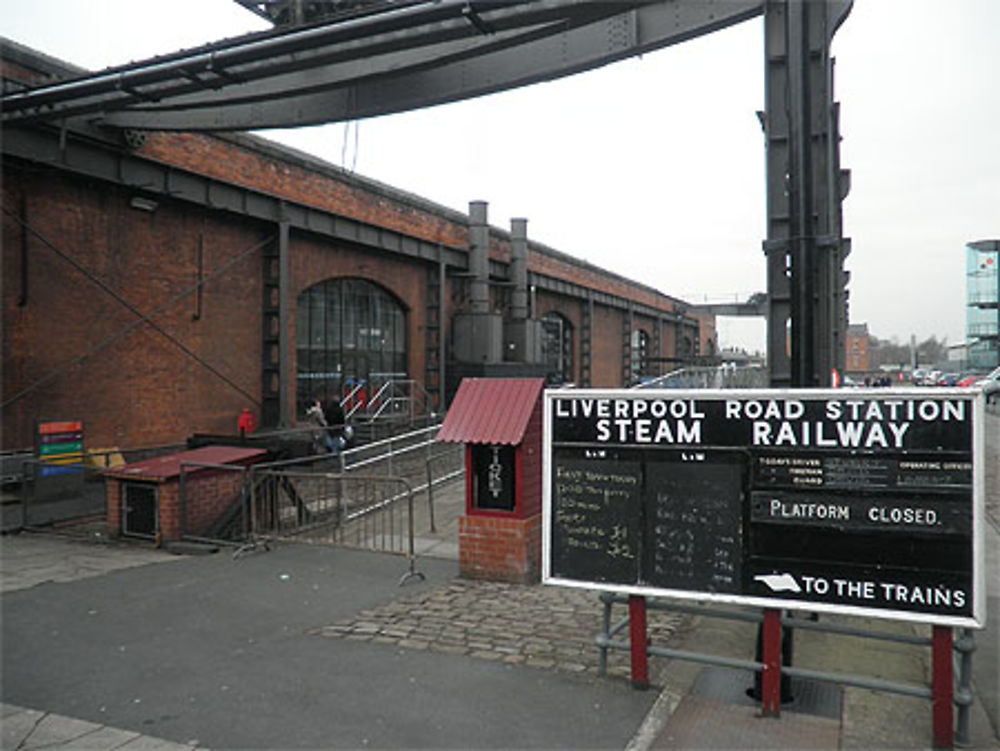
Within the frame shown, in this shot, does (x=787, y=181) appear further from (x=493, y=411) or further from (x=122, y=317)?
(x=122, y=317)

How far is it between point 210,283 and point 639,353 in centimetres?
3944

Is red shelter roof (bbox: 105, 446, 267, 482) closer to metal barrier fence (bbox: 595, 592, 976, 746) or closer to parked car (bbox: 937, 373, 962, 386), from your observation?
metal barrier fence (bbox: 595, 592, 976, 746)

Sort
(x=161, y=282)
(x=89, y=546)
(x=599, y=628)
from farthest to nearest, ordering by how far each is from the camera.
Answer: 1. (x=161, y=282)
2. (x=89, y=546)
3. (x=599, y=628)

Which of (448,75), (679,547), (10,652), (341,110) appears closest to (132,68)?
(341,110)

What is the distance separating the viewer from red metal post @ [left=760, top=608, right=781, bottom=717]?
4.50 m

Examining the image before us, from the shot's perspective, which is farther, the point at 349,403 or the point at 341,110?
the point at 349,403

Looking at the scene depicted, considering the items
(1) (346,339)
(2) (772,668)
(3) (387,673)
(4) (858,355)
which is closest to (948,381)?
(1) (346,339)

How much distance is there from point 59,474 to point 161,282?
5.19m

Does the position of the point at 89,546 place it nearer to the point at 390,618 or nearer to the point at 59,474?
the point at 59,474

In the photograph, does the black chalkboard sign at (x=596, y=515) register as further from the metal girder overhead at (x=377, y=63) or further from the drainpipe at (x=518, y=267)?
the drainpipe at (x=518, y=267)

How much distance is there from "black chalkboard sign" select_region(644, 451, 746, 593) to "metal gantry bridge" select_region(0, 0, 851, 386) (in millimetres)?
1471

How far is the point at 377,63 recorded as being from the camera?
11.0m

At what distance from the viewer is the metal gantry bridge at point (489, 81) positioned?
584 cm

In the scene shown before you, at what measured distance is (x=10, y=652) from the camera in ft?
18.4
